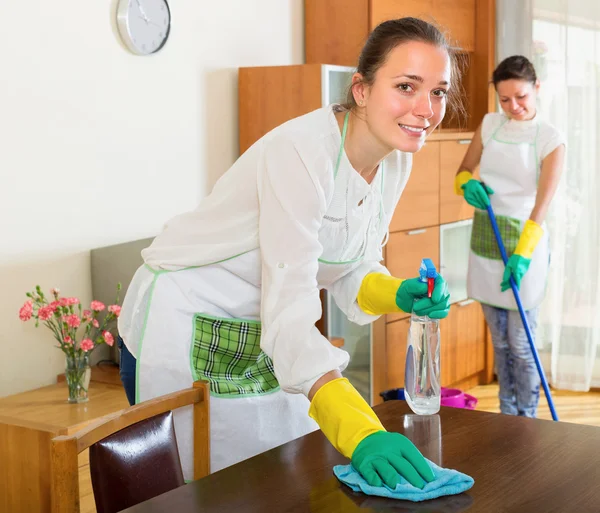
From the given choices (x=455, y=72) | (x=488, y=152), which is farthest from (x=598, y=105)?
(x=455, y=72)

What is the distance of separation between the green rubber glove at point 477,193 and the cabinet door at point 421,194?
1.13 ft

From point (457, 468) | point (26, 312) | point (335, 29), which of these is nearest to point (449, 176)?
point (335, 29)

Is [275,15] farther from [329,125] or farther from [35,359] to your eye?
[329,125]

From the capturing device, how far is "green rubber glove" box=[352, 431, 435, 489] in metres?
1.25

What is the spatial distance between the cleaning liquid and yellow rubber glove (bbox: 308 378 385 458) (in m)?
0.30

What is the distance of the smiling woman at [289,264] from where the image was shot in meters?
1.54

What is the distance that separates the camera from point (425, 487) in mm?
1240

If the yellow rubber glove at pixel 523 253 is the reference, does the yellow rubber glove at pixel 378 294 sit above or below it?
above

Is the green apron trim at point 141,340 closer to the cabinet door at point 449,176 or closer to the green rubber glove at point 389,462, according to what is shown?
the green rubber glove at point 389,462

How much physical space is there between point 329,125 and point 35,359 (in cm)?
170

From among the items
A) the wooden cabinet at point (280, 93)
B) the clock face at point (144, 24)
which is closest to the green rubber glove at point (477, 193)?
the wooden cabinet at point (280, 93)

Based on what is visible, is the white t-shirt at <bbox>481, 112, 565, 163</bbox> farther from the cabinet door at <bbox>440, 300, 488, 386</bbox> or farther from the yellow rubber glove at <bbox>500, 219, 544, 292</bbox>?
the cabinet door at <bbox>440, 300, 488, 386</bbox>

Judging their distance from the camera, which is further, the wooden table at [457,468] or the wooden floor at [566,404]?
the wooden floor at [566,404]

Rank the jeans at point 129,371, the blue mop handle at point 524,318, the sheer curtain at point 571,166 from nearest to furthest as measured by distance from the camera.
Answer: the jeans at point 129,371, the blue mop handle at point 524,318, the sheer curtain at point 571,166
